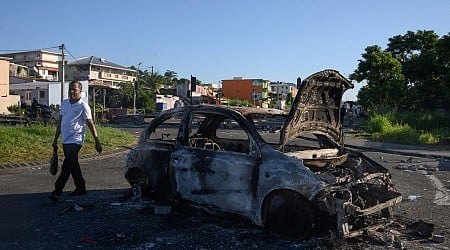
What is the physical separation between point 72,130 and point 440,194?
6831 mm

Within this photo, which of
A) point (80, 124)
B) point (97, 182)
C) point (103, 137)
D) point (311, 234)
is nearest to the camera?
point (311, 234)

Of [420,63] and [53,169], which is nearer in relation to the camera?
[53,169]

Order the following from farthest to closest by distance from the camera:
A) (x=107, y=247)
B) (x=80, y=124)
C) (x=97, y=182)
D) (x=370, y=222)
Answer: (x=97, y=182) < (x=80, y=124) < (x=370, y=222) < (x=107, y=247)

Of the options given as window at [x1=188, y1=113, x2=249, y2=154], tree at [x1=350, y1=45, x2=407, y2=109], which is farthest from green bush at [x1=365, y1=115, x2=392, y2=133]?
window at [x1=188, y1=113, x2=249, y2=154]

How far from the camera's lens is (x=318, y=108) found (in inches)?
252

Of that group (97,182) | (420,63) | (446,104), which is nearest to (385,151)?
(97,182)

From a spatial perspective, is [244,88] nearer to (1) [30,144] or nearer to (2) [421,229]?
(1) [30,144]

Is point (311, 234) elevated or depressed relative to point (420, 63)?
depressed

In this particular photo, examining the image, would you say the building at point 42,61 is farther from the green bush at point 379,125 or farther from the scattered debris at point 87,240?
the scattered debris at point 87,240

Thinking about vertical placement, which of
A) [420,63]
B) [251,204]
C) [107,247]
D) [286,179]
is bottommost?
[107,247]

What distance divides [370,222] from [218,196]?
6.35 ft

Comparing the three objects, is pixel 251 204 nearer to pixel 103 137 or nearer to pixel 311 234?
pixel 311 234

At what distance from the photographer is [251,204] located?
5.53m

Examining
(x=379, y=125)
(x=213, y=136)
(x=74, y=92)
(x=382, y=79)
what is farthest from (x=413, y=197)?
(x=382, y=79)
